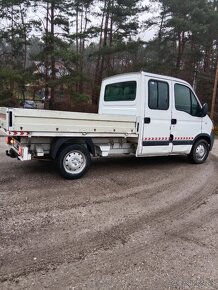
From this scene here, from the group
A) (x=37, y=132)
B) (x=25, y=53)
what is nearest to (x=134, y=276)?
(x=37, y=132)

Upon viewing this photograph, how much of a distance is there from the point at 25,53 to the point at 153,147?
18909 millimetres

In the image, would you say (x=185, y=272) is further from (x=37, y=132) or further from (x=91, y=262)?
(x=37, y=132)

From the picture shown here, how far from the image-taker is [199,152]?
776 cm

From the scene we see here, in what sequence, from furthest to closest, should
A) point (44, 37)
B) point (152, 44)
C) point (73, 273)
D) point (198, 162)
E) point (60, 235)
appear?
1. point (152, 44)
2. point (44, 37)
3. point (198, 162)
4. point (60, 235)
5. point (73, 273)

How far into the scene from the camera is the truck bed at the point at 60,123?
4.65 m

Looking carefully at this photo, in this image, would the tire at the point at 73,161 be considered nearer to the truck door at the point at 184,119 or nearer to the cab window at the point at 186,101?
the truck door at the point at 184,119

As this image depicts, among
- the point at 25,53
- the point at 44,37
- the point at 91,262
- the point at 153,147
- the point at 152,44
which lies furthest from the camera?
the point at 152,44

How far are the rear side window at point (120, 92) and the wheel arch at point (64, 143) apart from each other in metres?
1.61

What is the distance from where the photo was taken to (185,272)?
2.88m

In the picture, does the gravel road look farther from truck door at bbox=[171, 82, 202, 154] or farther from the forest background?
the forest background

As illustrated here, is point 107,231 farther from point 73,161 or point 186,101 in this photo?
point 186,101

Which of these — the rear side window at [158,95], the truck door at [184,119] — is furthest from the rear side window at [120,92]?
the truck door at [184,119]

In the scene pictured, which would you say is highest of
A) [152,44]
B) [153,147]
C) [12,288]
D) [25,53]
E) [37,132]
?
[152,44]

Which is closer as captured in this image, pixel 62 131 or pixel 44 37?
pixel 62 131
